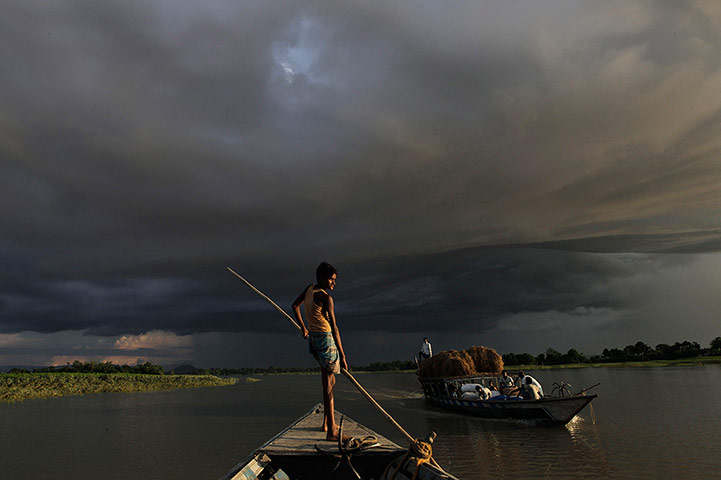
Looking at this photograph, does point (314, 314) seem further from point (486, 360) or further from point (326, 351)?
point (486, 360)

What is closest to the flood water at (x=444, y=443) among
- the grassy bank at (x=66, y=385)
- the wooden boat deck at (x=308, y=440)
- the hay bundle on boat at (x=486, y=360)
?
the hay bundle on boat at (x=486, y=360)

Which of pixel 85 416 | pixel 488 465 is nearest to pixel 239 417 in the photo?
pixel 85 416

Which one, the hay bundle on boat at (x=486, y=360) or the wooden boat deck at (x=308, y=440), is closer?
the wooden boat deck at (x=308, y=440)

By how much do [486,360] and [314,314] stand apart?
2593cm

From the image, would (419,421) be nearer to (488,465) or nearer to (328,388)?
(488,465)

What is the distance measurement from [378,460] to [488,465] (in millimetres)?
9578

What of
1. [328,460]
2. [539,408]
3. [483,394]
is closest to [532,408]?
[539,408]

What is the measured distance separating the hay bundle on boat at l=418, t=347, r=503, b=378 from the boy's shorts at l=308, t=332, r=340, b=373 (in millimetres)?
23919

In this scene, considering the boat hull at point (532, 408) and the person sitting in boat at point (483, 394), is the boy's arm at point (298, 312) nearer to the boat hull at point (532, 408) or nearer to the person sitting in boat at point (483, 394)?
the boat hull at point (532, 408)

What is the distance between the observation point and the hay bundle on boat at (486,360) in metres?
29.6

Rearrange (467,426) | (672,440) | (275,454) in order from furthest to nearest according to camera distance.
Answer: (467,426) → (672,440) → (275,454)

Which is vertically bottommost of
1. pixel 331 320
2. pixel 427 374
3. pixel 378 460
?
pixel 427 374

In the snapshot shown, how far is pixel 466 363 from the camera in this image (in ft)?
95.5

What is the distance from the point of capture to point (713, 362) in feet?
321
